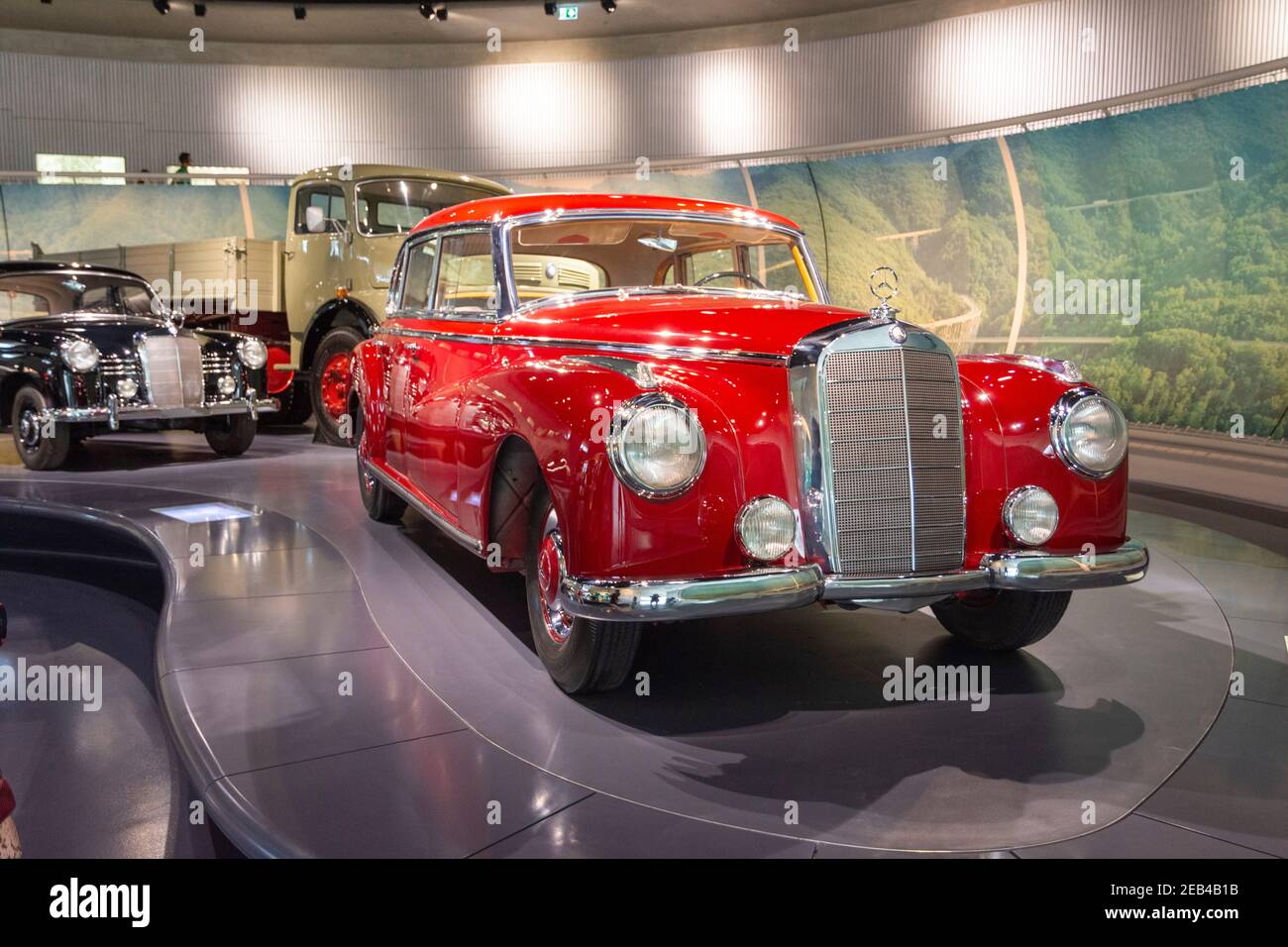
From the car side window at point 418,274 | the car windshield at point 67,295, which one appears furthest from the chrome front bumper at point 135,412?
the car side window at point 418,274

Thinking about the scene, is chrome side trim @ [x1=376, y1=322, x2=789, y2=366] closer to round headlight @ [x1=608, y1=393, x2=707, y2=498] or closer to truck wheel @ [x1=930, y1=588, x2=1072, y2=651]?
round headlight @ [x1=608, y1=393, x2=707, y2=498]

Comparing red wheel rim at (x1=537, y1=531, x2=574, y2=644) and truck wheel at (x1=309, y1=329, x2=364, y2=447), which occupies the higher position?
truck wheel at (x1=309, y1=329, x2=364, y2=447)

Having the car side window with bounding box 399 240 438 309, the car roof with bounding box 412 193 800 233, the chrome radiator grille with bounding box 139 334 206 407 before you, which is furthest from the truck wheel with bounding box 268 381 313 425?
the car roof with bounding box 412 193 800 233

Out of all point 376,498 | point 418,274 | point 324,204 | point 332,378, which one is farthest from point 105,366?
point 418,274

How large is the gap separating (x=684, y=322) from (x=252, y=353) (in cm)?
546

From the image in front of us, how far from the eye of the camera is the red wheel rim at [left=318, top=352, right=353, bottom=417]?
307 inches

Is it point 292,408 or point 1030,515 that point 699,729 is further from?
point 292,408

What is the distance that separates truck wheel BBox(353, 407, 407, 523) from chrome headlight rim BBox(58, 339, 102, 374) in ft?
7.90

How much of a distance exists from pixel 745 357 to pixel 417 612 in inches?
67.4

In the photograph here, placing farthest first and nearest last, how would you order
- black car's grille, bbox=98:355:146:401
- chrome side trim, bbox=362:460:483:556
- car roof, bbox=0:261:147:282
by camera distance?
car roof, bbox=0:261:147:282
black car's grille, bbox=98:355:146:401
chrome side trim, bbox=362:460:483:556

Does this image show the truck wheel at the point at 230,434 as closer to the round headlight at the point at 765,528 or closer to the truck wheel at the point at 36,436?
the truck wheel at the point at 36,436

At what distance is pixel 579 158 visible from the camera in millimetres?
13727
